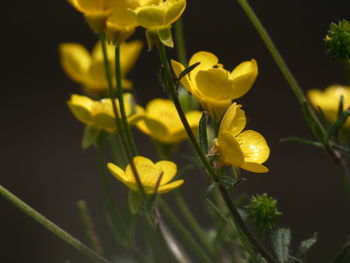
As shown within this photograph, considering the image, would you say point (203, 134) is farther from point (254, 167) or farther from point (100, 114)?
point (100, 114)

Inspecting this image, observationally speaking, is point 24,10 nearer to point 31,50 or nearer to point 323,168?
point 31,50

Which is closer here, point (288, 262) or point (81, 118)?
point (288, 262)

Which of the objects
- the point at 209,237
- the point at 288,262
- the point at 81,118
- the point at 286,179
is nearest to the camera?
the point at 288,262

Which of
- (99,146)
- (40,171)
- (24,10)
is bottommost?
(40,171)

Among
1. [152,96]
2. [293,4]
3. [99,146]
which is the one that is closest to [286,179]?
[152,96]

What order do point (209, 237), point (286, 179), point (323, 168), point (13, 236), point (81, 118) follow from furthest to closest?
point (323, 168)
point (286, 179)
point (13, 236)
point (209, 237)
point (81, 118)

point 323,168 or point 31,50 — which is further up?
point 31,50

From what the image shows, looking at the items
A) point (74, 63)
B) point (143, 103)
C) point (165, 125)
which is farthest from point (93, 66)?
point (143, 103)
